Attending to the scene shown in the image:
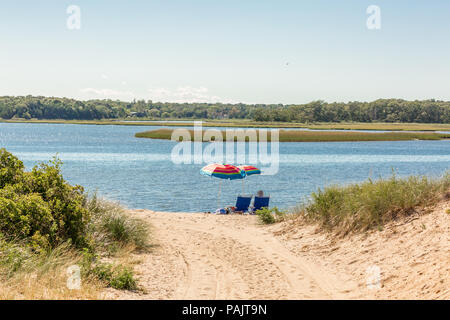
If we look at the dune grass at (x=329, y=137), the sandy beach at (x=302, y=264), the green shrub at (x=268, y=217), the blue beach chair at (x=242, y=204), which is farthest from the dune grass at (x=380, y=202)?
the dune grass at (x=329, y=137)

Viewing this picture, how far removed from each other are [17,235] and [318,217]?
27.7ft

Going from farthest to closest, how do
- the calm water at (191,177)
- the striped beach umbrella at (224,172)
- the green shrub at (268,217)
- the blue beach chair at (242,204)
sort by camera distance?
the calm water at (191,177) → the blue beach chair at (242,204) → the striped beach umbrella at (224,172) → the green shrub at (268,217)

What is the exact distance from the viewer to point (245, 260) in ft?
40.2

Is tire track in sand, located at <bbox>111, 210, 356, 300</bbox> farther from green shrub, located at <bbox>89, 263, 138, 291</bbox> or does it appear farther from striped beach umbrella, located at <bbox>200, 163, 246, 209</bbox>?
striped beach umbrella, located at <bbox>200, 163, 246, 209</bbox>

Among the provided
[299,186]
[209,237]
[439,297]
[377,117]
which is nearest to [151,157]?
[299,186]

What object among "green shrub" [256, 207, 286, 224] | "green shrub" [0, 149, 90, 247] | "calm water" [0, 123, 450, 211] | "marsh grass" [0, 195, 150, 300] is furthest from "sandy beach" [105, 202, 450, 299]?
"calm water" [0, 123, 450, 211]

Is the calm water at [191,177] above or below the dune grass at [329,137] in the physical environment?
below

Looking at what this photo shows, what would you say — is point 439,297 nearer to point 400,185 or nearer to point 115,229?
point 400,185

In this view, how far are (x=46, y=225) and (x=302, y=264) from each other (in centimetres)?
563

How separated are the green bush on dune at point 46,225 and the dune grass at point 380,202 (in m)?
5.43

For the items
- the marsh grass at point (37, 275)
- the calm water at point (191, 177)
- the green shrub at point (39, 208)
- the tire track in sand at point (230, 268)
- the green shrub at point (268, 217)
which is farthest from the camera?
the calm water at point (191, 177)

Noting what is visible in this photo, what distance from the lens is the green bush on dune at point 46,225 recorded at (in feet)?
30.2

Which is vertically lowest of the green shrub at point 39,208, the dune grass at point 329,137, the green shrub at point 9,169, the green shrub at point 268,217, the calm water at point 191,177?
the calm water at point 191,177

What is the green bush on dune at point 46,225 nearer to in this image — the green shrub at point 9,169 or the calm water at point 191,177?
the green shrub at point 9,169
